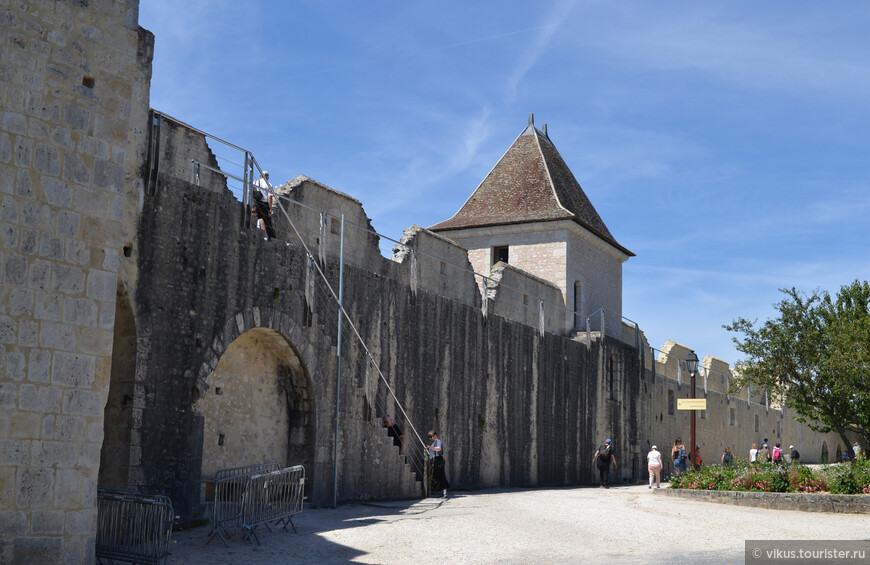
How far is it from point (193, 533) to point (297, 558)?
205 centimetres

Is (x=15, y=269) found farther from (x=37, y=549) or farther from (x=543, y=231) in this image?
(x=543, y=231)

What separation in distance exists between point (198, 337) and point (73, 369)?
502 centimetres

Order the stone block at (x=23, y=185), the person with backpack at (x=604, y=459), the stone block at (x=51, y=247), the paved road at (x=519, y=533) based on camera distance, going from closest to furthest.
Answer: the stone block at (x=23, y=185) < the stone block at (x=51, y=247) < the paved road at (x=519, y=533) < the person with backpack at (x=604, y=459)

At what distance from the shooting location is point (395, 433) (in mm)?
16625

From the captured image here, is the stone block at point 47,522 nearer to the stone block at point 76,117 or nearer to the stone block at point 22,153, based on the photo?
the stone block at point 22,153

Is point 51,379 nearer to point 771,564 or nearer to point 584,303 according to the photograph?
point 771,564

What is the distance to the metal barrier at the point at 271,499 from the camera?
1066cm

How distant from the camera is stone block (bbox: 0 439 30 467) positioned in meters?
6.93

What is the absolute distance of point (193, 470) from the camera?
39.3 ft

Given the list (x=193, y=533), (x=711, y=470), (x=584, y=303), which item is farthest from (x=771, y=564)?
(x=584, y=303)

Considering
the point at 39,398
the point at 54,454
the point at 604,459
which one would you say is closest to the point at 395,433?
the point at 604,459

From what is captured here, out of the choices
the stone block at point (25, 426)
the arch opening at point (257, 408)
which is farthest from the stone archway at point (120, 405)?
the stone block at point (25, 426)

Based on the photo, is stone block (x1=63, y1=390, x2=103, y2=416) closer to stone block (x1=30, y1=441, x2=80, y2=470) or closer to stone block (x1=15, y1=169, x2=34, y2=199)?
stone block (x1=30, y1=441, x2=80, y2=470)

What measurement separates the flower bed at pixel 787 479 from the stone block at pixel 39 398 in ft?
45.3
